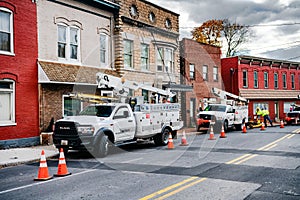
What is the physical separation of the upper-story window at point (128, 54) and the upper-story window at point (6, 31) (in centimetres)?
825

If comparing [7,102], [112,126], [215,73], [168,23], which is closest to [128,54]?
[168,23]

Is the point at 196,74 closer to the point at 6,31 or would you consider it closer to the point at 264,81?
the point at 264,81

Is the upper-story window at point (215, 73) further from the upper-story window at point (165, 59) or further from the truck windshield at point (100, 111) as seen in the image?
the truck windshield at point (100, 111)

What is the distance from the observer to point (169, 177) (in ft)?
28.0

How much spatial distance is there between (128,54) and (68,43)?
16.9ft

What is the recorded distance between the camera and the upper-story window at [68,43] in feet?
59.7

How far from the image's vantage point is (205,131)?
23.6 m

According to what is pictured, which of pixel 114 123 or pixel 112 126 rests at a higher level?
pixel 114 123

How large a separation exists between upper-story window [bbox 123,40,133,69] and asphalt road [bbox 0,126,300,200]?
1061 cm

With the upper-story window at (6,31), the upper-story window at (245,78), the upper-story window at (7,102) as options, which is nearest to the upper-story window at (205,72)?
the upper-story window at (245,78)

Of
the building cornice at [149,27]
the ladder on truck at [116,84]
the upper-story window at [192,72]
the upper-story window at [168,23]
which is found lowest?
the ladder on truck at [116,84]

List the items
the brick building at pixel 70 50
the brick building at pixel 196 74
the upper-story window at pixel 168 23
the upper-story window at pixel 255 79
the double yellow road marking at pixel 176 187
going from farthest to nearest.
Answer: the upper-story window at pixel 255 79
the brick building at pixel 196 74
the upper-story window at pixel 168 23
the brick building at pixel 70 50
the double yellow road marking at pixel 176 187

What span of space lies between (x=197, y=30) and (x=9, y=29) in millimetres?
36798

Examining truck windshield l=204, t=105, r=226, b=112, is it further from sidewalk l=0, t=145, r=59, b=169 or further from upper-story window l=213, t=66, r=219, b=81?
sidewalk l=0, t=145, r=59, b=169
